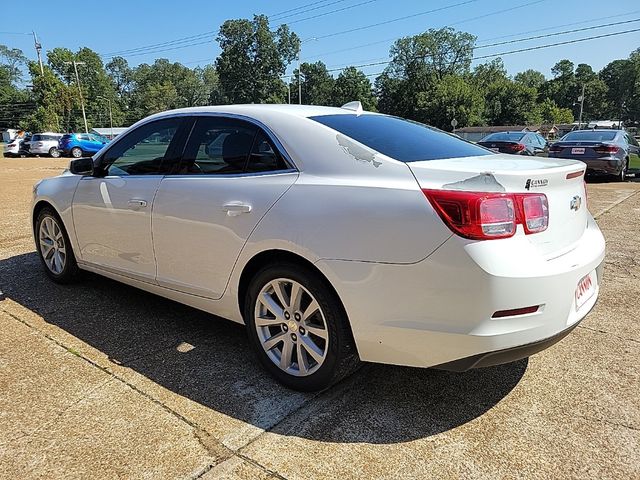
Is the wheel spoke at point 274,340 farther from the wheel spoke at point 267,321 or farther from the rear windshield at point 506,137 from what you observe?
the rear windshield at point 506,137

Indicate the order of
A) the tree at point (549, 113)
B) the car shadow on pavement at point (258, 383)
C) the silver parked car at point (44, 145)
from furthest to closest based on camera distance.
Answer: the tree at point (549, 113) < the silver parked car at point (44, 145) < the car shadow on pavement at point (258, 383)

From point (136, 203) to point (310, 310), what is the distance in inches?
62.6

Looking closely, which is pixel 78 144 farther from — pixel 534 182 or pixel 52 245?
pixel 534 182

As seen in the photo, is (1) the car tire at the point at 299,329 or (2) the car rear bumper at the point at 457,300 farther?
(1) the car tire at the point at 299,329

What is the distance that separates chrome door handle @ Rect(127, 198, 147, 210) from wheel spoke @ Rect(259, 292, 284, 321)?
46.6 inches

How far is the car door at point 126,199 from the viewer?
10.9 feet

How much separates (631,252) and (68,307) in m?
5.75

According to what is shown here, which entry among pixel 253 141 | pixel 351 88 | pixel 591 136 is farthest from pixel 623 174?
pixel 351 88

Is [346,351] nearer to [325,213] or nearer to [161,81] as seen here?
[325,213]

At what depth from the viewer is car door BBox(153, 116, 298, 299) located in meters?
2.70

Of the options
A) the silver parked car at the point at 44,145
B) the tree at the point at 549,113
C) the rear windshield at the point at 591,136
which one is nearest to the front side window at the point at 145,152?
the rear windshield at the point at 591,136

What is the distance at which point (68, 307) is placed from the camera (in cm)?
390

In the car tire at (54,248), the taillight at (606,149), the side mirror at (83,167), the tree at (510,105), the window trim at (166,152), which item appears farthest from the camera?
the tree at (510,105)

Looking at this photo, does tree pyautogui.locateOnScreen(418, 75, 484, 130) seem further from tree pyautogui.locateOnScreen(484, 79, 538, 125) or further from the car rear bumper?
the car rear bumper
